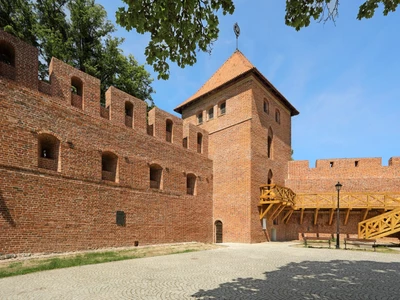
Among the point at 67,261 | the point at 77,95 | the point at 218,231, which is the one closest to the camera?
the point at 67,261

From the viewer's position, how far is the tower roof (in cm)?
1728

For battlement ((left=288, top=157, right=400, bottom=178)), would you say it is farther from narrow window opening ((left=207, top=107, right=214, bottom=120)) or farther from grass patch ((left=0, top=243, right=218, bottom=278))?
grass patch ((left=0, top=243, right=218, bottom=278))

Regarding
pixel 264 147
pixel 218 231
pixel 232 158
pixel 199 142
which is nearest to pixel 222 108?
pixel 199 142

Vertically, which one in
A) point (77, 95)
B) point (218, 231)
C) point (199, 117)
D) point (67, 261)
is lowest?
point (218, 231)

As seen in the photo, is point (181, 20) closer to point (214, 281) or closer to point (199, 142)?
point (214, 281)

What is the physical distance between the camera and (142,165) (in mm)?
13742

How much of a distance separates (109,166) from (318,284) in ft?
33.3

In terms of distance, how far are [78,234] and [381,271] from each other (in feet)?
34.1

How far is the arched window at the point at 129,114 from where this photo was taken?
1370cm

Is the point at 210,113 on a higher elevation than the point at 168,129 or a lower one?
higher

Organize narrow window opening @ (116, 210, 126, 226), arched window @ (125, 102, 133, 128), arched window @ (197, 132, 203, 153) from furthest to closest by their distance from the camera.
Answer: arched window @ (197, 132, 203, 153), arched window @ (125, 102, 133, 128), narrow window opening @ (116, 210, 126, 226)

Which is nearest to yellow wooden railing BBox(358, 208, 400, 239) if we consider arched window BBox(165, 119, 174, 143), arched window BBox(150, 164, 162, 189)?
arched window BBox(150, 164, 162, 189)

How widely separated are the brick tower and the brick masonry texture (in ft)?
0.23

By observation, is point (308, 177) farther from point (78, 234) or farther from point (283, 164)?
point (78, 234)
